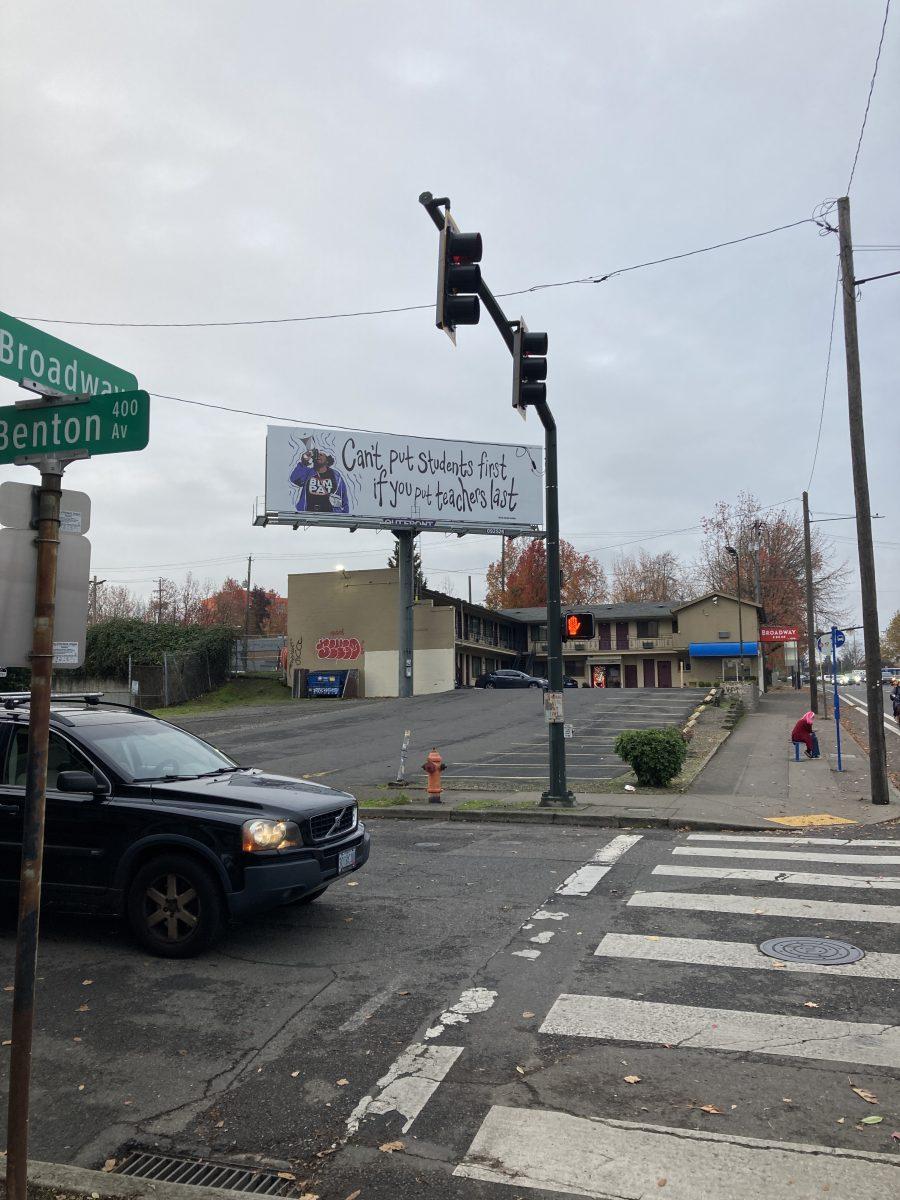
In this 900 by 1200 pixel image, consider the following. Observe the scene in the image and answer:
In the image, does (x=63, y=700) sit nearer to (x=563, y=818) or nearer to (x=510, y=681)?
(x=563, y=818)

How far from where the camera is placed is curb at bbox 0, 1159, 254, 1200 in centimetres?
344

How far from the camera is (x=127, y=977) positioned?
6.08 meters

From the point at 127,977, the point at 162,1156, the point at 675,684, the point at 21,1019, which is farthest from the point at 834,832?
the point at 675,684

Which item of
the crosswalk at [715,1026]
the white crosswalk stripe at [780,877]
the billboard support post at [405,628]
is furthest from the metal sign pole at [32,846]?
the billboard support post at [405,628]

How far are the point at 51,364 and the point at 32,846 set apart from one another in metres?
2.01

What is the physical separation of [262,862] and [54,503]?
3.60m

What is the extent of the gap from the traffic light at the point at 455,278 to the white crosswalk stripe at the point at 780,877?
5.60 m

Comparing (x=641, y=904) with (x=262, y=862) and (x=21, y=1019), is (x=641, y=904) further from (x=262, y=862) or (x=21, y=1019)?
(x=21, y=1019)

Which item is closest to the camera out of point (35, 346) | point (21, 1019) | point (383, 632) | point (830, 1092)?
point (21, 1019)

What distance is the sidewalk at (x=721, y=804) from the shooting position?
12.8 meters

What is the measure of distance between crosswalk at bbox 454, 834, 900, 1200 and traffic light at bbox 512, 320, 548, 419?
584 cm

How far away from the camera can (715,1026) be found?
16.7ft

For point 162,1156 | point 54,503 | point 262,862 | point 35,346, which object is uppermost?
point 35,346

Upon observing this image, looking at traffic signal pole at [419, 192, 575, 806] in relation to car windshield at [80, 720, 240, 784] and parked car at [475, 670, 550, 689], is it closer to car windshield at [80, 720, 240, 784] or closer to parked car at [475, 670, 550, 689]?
car windshield at [80, 720, 240, 784]
